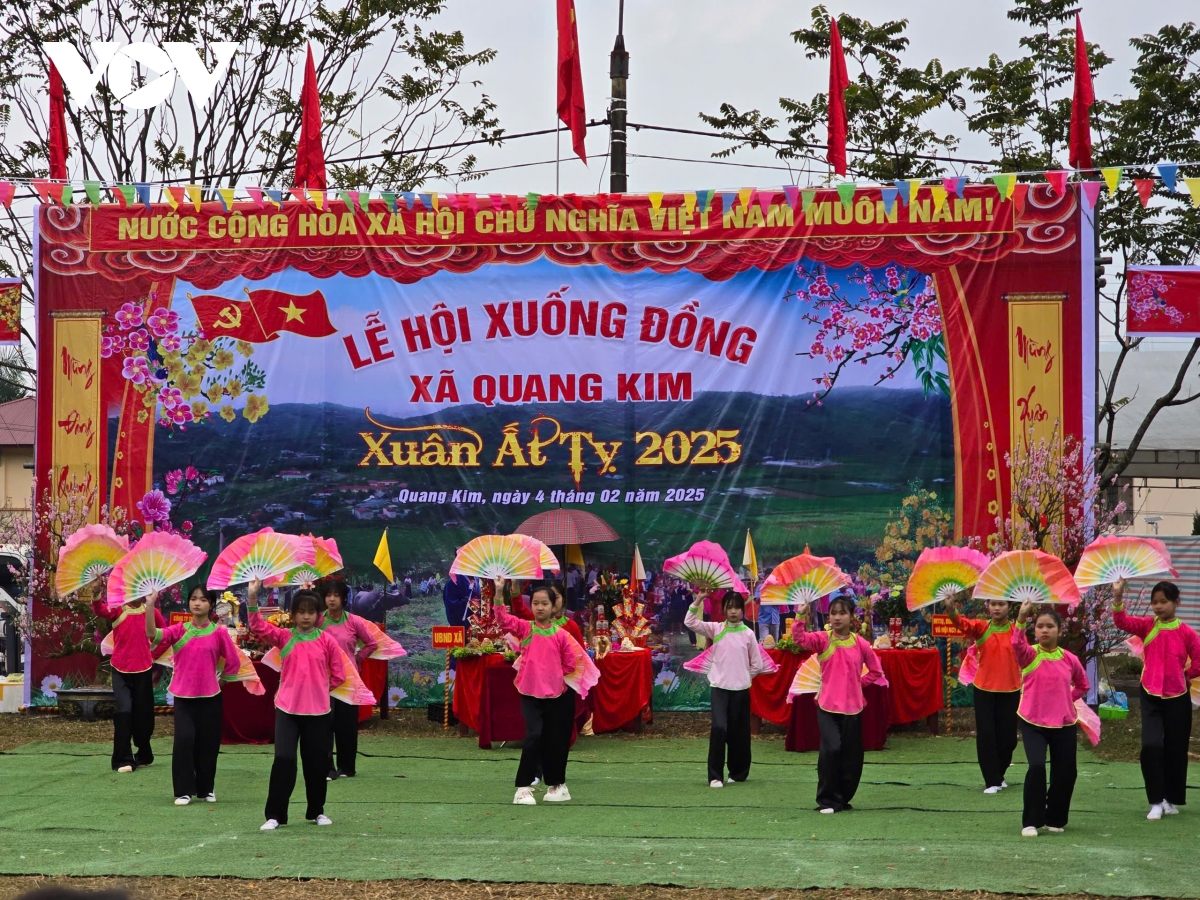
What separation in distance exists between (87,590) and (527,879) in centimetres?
514

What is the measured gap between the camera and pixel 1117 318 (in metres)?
16.0

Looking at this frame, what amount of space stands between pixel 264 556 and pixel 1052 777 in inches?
166

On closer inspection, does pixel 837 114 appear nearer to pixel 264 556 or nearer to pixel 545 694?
pixel 545 694

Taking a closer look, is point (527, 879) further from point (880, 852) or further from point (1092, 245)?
point (1092, 245)

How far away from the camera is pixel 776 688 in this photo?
35.7 feet

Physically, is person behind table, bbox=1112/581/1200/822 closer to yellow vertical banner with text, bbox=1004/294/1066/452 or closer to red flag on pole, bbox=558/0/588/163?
yellow vertical banner with text, bbox=1004/294/1066/452

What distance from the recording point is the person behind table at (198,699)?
810 centimetres

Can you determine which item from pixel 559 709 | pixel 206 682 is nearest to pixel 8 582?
pixel 206 682

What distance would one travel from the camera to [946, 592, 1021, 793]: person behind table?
845cm

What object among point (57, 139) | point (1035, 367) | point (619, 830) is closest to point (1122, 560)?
point (619, 830)

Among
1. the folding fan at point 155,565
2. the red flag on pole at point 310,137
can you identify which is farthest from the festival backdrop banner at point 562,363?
the folding fan at point 155,565

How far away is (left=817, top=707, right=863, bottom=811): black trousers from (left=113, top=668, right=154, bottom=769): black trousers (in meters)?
4.38

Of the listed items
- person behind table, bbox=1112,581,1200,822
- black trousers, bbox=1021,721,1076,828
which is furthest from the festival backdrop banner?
black trousers, bbox=1021,721,1076,828

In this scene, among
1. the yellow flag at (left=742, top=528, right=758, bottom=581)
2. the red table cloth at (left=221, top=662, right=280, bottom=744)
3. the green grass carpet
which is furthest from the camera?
the yellow flag at (left=742, top=528, right=758, bottom=581)
